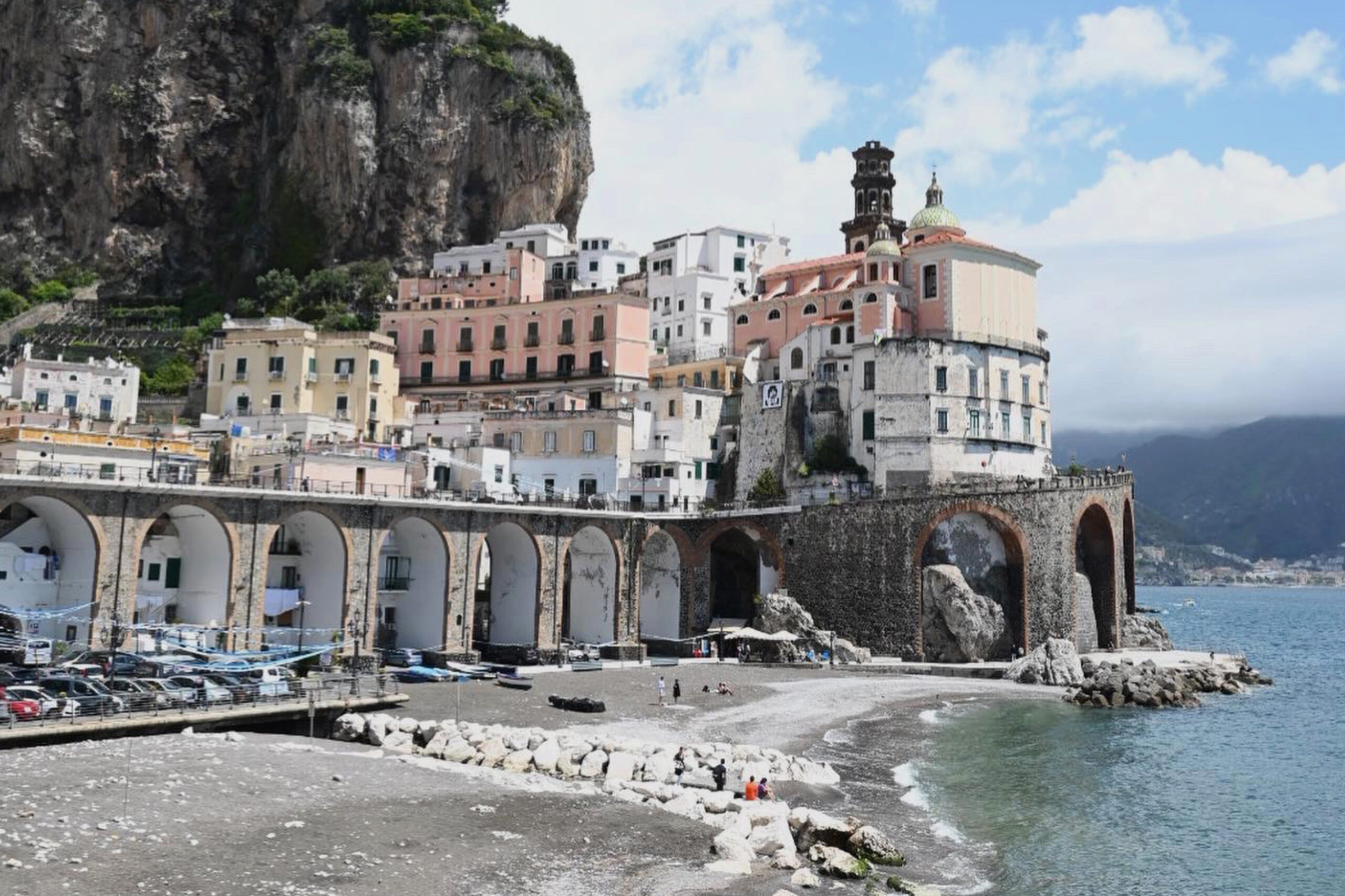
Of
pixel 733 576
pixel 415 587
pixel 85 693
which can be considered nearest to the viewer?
pixel 85 693

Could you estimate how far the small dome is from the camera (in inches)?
3179

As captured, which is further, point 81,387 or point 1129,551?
point 1129,551

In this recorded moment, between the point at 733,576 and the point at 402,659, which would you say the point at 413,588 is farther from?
the point at 733,576

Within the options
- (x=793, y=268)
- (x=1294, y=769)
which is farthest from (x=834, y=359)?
(x=1294, y=769)

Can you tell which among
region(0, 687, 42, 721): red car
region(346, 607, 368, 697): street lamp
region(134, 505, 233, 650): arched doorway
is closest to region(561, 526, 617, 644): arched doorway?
region(346, 607, 368, 697): street lamp

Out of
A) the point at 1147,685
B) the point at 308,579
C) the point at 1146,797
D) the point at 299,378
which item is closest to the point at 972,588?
the point at 1147,685

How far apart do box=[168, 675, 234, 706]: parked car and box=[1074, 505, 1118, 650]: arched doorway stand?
47534 millimetres

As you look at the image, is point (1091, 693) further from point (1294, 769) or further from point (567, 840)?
point (567, 840)

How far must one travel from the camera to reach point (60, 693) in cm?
3569

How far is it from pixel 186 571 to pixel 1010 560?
4203cm

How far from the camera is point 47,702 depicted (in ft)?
112

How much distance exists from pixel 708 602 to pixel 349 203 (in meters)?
54.0

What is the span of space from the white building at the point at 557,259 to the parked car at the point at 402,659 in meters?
41.5

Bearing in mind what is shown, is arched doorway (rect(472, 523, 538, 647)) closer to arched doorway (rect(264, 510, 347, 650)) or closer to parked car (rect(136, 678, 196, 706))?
arched doorway (rect(264, 510, 347, 650))
